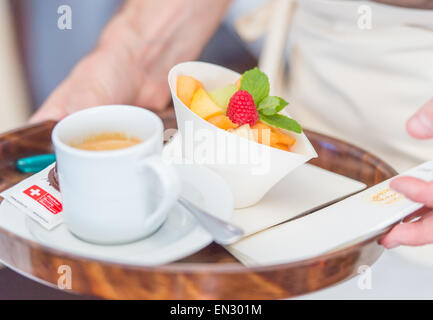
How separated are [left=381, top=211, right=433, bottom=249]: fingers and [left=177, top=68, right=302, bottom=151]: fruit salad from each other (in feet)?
0.48

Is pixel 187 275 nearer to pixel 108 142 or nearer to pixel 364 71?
pixel 108 142

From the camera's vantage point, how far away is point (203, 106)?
2.05 ft

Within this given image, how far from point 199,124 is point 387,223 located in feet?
0.73

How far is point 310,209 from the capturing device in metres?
0.64

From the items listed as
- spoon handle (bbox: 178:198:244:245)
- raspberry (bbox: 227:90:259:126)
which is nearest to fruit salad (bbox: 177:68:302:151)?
A: raspberry (bbox: 227:90:259:126)

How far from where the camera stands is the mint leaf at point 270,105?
617mm

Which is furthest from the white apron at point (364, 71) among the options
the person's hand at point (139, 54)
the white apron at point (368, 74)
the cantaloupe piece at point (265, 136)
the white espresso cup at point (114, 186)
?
the white espresso cup at point (114, 186)

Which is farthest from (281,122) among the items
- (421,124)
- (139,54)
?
(139,54)

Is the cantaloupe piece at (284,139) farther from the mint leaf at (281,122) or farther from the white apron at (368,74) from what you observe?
the white apron at (368,74)

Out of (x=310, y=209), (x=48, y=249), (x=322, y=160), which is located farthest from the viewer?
(x=322, y=160)

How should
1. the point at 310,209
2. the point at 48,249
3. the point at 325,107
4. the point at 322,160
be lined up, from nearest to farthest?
the point at 48,249 < the point at 310,209 < the point at 322,160 < the point at 325,107

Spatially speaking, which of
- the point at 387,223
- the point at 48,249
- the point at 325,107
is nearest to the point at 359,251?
the point at 387,223
